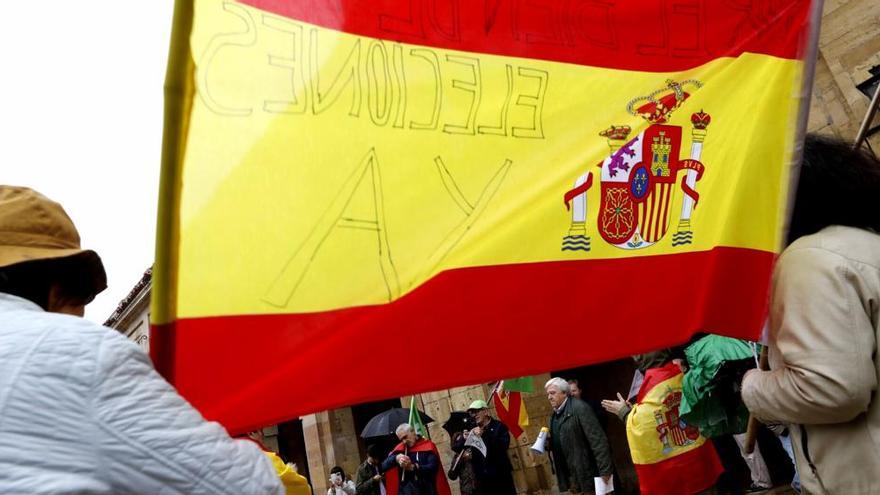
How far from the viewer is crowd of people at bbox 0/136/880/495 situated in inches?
40.7

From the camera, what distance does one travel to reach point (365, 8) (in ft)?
5.80

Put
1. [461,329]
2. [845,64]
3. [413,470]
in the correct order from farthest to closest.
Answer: [413,470] < [845,64] < [461,329]

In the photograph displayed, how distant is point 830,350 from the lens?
184cm

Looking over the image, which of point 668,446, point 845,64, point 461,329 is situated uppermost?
point 845,64

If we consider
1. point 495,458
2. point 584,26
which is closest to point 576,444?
point 495,458

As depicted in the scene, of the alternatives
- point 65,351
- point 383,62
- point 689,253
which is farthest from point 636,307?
point 65,351

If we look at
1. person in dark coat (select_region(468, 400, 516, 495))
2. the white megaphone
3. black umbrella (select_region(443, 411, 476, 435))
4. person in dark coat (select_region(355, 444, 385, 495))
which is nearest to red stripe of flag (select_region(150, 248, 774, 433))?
the white megaphone

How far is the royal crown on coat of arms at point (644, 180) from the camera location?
2.05m

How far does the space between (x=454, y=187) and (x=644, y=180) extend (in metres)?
0.72

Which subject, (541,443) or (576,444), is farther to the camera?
(541,443)

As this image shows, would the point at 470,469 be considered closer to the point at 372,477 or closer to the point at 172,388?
the point at 372,477

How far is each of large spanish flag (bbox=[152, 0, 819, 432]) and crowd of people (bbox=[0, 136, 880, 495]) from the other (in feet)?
0.62

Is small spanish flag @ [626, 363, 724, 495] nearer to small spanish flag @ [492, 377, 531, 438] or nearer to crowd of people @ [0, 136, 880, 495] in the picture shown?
crowd of people @ [0, 136, 880, 495]

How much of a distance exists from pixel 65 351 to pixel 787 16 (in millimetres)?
2568
